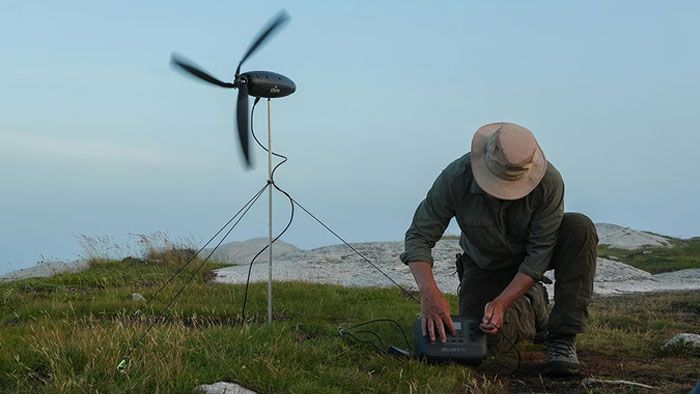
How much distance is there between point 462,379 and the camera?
4844 millimetres

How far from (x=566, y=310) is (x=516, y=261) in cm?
60

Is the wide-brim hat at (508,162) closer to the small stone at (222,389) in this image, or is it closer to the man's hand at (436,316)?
the man's hand at (436,316)

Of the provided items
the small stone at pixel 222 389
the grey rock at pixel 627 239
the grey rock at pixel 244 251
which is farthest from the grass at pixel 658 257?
the small stone at pixel 222 389

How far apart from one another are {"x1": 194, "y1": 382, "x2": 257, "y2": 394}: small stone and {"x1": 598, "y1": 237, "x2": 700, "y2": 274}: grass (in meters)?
15.8

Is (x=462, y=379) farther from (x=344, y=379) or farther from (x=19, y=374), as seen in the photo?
(x=19, y=374)

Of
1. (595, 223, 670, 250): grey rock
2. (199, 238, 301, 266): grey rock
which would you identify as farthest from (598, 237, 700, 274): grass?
(199, 238, 301, 266): grey rock

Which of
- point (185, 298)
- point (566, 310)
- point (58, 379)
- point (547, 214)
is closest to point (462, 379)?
point (566, 310)

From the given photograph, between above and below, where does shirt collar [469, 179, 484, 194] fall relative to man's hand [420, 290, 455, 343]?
above

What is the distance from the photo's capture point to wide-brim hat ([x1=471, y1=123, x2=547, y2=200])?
462 cm

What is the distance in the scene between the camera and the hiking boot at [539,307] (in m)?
5.93

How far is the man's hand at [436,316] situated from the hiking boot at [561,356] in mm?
869

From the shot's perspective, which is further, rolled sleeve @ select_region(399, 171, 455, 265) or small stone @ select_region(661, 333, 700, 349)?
small stone @ select_region(661, 333, 700, 349)

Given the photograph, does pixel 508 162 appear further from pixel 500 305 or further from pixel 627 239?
pixel 627 239

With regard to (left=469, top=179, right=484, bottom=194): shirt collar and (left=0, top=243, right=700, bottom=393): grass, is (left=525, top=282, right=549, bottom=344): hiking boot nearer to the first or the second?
(left=0, top=243, right=700, bottom=393): grass
